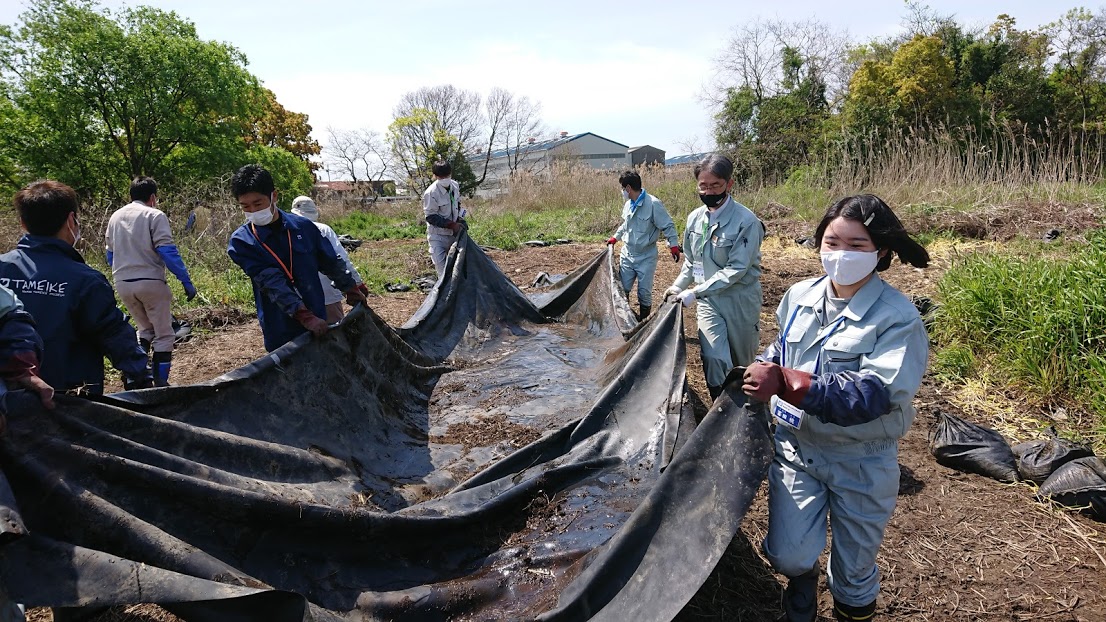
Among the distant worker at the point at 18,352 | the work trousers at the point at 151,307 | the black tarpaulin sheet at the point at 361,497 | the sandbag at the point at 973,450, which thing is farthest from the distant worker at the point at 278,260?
the sandbag at the point at 973,450

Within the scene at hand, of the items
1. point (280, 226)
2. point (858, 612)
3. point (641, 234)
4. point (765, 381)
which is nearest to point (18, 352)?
point (280, 226)

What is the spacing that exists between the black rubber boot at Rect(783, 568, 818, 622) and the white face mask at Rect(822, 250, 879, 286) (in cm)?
93

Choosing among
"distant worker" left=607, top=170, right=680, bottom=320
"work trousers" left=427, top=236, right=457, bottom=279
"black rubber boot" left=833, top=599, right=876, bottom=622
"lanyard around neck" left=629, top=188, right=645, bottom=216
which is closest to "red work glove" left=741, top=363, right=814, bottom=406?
"black rubber boot" left=833, top=599, right=876, bottom=622

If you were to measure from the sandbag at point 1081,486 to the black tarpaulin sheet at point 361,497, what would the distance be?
1872 millimetres

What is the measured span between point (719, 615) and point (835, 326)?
120 centimetres

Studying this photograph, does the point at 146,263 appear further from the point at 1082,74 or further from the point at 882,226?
the point at 1082,74

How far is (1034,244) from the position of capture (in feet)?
21.5

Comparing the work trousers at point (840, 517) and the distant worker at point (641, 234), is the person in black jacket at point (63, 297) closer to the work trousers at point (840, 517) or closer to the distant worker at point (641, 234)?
the work trousers at point (840, 517)

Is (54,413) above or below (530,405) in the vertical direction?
above

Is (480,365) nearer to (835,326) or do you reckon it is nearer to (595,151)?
(835,326)

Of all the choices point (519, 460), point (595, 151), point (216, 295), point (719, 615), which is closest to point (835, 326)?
point (719, 615)

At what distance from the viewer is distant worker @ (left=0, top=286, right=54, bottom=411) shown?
184 cm

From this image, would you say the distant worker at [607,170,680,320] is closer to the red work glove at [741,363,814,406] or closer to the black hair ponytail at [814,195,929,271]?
the black hair ponytail at [814,195,929,271]

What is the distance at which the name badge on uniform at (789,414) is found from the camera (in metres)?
1.84
